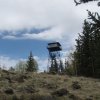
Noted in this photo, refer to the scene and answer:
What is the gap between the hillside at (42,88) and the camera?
31.8 m

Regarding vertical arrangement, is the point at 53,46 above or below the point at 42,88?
above

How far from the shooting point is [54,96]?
3247cm

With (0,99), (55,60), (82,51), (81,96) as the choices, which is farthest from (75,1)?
(55,60)

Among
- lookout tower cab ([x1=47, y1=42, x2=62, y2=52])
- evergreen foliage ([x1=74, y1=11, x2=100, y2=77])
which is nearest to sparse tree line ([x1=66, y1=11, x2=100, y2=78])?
evergreen foliage ([x1=74, y1=11, x2=100, y2=77])

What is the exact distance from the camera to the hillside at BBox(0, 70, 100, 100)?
104 feet

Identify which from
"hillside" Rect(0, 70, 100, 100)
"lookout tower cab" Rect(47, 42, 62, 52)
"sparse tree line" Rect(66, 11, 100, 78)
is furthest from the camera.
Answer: "lookout tower cab" Rect(47, 42, 62, 52)

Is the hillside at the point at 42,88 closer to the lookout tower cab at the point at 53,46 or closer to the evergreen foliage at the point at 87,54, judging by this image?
the evergreen foliage at the point at 87,54

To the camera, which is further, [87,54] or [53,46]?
[53,46]

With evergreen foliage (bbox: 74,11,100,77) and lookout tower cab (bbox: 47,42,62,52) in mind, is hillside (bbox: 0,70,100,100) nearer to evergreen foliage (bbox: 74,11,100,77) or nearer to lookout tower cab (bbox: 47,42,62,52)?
evergreen foliage (bbox: 74,11,100,77)

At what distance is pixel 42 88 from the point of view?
3638 cm

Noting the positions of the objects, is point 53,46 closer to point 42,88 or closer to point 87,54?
point 87,54

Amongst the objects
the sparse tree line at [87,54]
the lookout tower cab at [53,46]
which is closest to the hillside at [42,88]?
the sparse tree line at [87,54]

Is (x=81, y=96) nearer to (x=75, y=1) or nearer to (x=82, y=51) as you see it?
(x=75, y=1)

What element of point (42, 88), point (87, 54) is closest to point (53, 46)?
point (87, 54)
